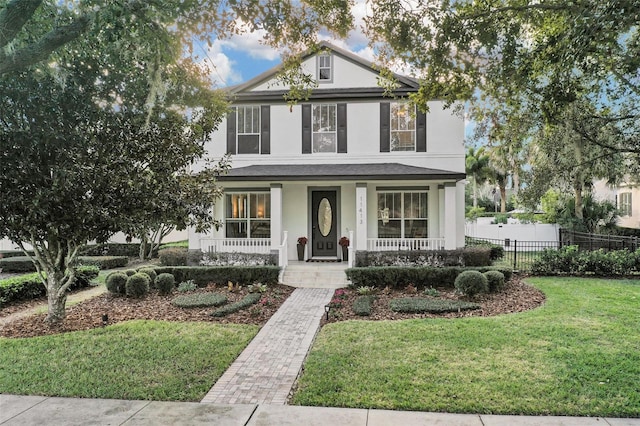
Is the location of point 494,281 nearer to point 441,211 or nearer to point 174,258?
point 441,211

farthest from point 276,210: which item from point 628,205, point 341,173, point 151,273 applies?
point 628,205

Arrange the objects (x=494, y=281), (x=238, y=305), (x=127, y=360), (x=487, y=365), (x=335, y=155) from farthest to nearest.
→ (x=335, y=155), (x=494, y=281), (x=238, y=305), (x=127, y=360), (x=487, y=365)

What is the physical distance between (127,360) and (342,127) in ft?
36.9

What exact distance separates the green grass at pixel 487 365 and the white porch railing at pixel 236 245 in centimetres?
698

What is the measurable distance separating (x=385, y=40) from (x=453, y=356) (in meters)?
5.27

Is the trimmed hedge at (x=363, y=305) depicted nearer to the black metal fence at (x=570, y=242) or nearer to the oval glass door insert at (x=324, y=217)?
the oval glass door insert at (x=324, y=217)

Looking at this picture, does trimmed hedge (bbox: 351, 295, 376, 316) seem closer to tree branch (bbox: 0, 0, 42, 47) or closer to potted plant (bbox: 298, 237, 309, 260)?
potted plant (bbox: 298, 237, 309, 260)

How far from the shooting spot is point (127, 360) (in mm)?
6184

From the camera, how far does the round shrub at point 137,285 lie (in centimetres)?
1075

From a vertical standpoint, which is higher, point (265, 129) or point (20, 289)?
point (265, 129)

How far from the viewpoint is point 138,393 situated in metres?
5.04

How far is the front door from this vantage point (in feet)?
51.7

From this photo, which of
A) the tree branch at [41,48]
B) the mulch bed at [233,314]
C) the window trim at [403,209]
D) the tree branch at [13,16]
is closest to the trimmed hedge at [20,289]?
the mulch bed at [233,314]

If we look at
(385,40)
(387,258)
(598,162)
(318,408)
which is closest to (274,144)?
(387,258)
